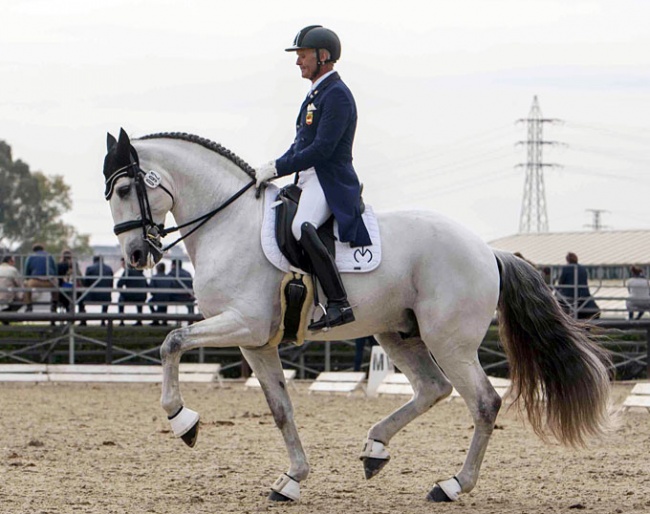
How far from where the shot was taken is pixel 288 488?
24.5ft

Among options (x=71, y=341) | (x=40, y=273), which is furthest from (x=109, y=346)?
(x=40, y=273)

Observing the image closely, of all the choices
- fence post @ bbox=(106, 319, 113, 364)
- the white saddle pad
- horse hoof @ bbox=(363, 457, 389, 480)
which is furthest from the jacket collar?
fence post @ bbox=(106, 319, 113, 364)

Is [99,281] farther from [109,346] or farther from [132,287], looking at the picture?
[109,346]

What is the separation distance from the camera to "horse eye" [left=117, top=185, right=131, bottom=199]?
24.7ft

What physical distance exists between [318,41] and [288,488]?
2761mm

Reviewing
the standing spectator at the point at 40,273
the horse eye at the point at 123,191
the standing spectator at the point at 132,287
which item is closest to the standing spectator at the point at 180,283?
the standing spectator at the point at 132,287

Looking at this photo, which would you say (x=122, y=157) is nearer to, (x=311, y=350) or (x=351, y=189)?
(x=351, y=189)

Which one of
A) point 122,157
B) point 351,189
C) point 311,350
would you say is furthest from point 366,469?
point 311,350

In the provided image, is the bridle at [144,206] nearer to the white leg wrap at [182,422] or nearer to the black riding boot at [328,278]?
the black riding boot at [328,278]

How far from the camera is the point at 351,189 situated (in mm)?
7586

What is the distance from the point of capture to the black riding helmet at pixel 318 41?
7637 millimetres

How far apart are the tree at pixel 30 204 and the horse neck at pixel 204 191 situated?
67014 millimetres

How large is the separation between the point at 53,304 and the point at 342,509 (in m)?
13.8

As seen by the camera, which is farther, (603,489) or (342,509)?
(603,489)
